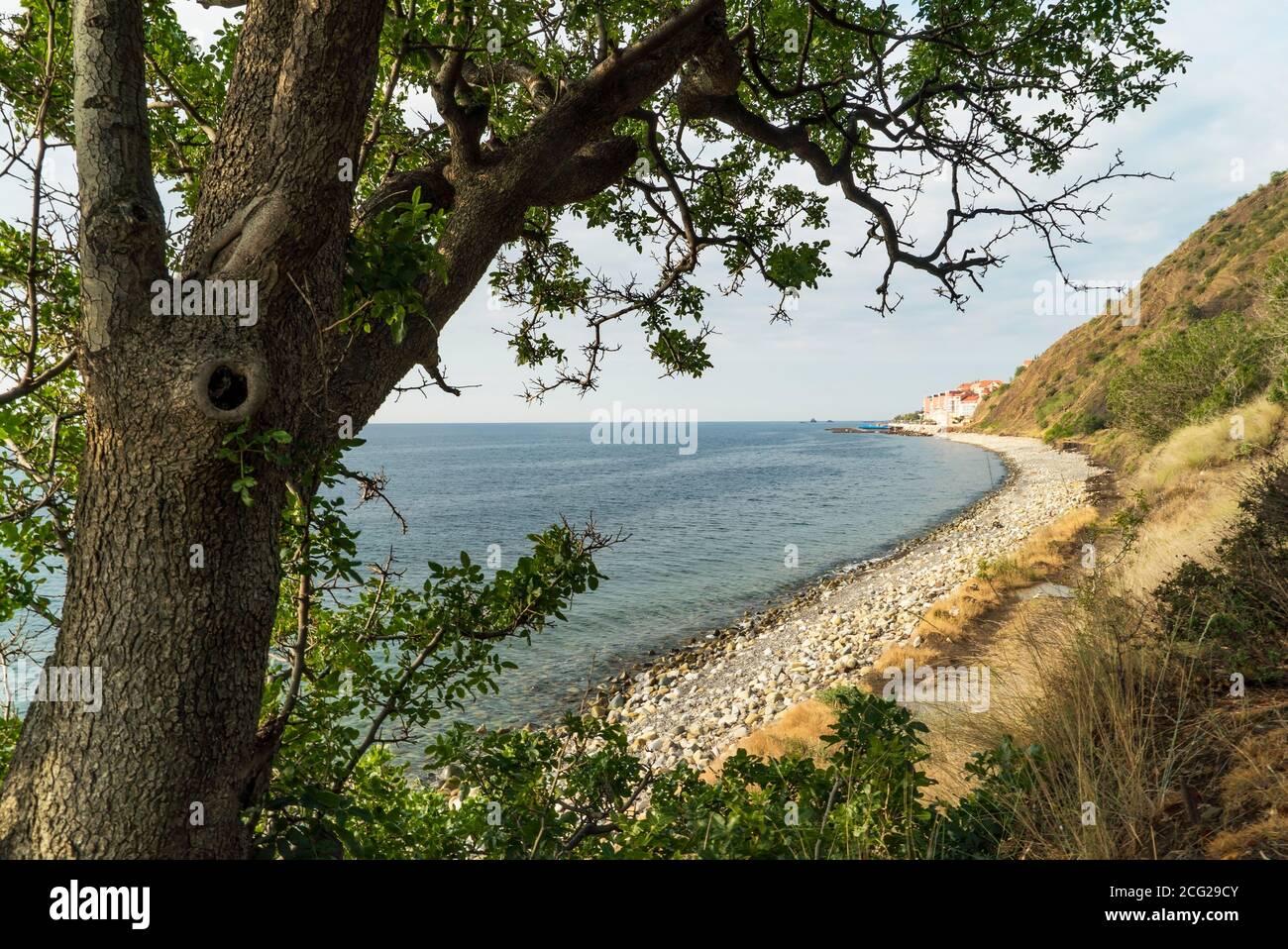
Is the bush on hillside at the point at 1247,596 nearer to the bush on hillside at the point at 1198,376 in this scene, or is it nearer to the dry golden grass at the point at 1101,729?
the dry golden grass at the point at 1101,729

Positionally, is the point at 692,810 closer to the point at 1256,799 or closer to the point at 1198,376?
the point at 1256,799

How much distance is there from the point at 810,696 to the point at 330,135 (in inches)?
503

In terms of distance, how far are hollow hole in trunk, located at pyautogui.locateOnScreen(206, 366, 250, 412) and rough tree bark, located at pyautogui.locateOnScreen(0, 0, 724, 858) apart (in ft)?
0.05

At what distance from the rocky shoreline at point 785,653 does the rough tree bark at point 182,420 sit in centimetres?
798

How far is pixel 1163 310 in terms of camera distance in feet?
210

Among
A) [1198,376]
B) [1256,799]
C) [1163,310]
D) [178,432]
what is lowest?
[1256,799]

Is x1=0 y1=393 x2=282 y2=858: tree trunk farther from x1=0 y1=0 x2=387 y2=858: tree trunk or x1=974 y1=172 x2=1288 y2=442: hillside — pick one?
x1=974 y1=172 x2=1288 y2=442: hillside

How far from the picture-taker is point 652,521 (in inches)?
1606

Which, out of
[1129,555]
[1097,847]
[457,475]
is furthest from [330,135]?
[457,475]

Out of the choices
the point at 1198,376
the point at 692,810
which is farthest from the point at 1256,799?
the point at 1198,376

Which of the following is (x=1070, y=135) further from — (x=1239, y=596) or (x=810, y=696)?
(x=810, y=696)

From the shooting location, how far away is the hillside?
53812 mm

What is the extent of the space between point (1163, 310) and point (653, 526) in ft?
194

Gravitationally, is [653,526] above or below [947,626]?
below
